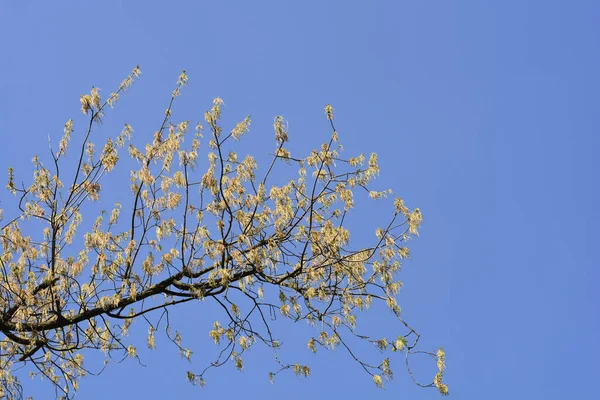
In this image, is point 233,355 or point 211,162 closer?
point 211,162

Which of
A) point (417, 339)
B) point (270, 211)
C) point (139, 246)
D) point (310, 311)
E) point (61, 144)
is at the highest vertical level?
point (61, 144)

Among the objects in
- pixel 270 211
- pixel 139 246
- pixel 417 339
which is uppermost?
pixel 270 211

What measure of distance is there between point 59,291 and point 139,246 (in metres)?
1.01

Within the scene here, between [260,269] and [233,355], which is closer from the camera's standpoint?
[260,269]

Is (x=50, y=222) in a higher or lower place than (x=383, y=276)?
higher

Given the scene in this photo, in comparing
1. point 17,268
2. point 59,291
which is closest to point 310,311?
point 59,291

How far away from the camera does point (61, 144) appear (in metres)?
7.05

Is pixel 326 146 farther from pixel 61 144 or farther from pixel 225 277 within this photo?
pixel 61 144

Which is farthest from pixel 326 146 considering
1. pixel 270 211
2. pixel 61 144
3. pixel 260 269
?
pixel 61 144

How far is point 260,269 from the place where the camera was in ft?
22.2

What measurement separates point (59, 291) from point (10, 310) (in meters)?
0.60

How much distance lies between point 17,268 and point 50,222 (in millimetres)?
616

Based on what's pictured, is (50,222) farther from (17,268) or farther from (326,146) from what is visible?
(326,146)

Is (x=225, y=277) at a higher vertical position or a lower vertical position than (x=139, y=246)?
lower
